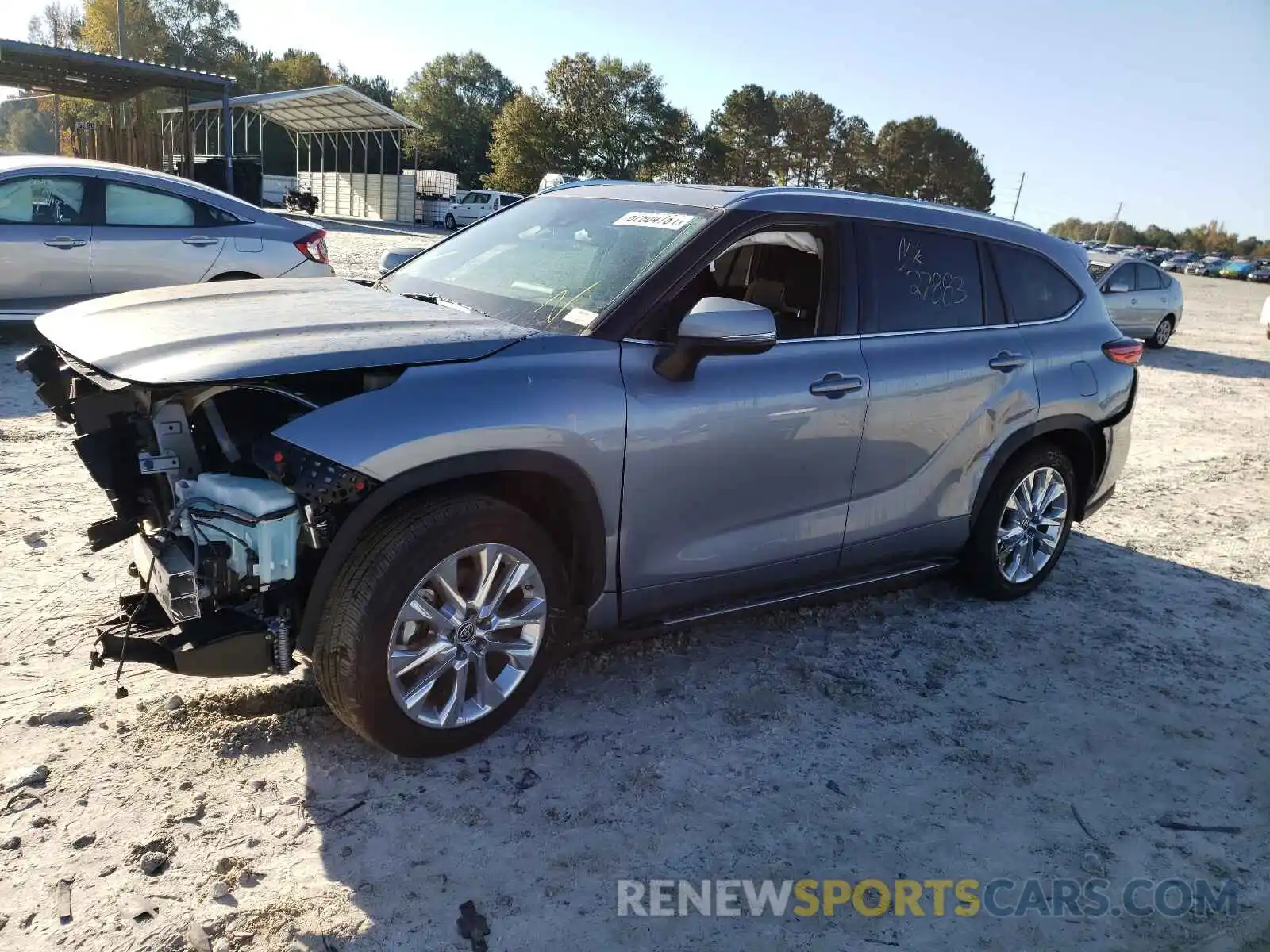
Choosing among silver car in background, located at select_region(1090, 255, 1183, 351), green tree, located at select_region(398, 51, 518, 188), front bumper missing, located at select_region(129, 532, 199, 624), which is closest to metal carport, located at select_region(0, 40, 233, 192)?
silver car in background, located at select_region(1090, 255, 1183, 351)

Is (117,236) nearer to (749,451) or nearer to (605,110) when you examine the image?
(749,451)

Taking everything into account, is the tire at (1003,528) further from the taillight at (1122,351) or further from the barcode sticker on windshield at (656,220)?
the barcode sticker on windshield at (656,220)

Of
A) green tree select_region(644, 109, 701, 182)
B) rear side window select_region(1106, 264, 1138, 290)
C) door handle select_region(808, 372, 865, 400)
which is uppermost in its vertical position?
green tree select_region(644, 109, 701, 182)

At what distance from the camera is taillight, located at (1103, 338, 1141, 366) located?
490 cm

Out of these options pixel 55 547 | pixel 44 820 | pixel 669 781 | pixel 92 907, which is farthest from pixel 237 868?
pixel 55 547

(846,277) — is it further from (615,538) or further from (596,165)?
(596,165)

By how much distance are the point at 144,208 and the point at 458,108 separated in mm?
71480

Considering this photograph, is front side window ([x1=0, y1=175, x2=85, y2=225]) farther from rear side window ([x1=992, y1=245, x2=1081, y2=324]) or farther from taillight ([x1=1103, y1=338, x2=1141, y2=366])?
taillight ([x1=1103, y1=338, x2=1141, y2=366])

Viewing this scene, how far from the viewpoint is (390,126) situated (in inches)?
1474

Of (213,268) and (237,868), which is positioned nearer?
(237,868)

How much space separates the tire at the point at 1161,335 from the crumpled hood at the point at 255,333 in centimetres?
1538

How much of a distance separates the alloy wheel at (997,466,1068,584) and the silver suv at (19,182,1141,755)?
4.3 inches

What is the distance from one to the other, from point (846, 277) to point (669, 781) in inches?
85.4

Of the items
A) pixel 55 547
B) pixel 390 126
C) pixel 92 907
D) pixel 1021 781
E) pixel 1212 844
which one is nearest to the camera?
pixel 92 907
